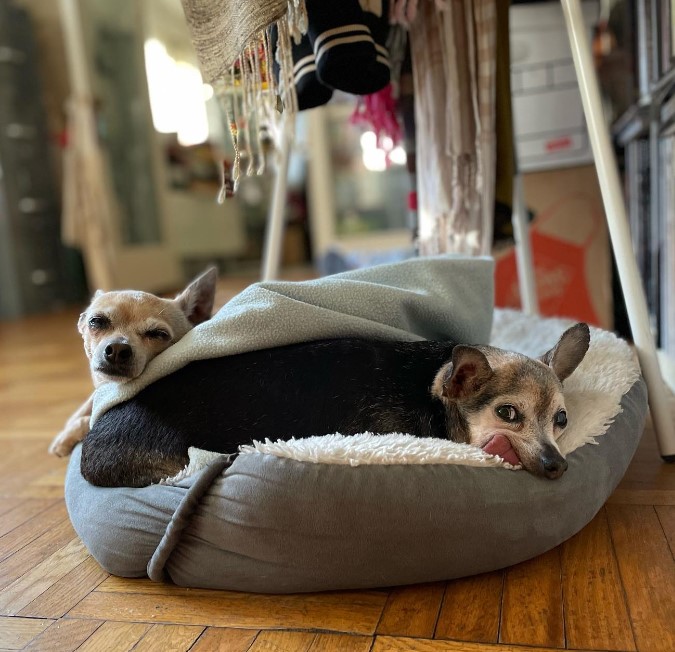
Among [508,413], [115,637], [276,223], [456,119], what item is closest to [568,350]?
[508,413]

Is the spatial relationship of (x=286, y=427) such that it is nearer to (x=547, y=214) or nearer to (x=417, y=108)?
(x=417, y=108)

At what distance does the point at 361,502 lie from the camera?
0.94 metres

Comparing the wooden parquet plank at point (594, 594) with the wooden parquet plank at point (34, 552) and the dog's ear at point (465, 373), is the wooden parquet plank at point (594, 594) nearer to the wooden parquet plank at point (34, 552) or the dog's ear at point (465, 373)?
the dog's ear at point (465, 373)

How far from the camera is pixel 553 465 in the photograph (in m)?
1.00

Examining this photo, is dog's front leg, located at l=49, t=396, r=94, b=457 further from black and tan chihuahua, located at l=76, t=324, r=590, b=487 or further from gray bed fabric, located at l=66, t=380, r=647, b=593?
gray bed fabric, located at l=66, t=380, r=647, b=593

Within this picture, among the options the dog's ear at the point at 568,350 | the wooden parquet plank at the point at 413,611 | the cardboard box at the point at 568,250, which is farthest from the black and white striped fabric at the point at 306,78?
the cardboard box at the point at 568,250

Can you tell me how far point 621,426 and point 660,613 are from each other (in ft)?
1.21

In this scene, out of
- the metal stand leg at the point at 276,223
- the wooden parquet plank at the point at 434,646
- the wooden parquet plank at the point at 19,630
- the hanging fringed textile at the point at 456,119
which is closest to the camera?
the wooden parquet plank at the point at 434,646

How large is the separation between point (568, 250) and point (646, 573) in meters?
1.71

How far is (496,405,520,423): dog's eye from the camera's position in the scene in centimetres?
109

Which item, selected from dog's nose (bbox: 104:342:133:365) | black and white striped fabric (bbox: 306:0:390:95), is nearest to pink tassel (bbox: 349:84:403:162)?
black and white striped fabric (bbox: 306:0:390:95)

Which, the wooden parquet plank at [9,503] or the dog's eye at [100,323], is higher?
the dog's eye at [100,323]

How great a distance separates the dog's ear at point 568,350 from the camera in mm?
1229

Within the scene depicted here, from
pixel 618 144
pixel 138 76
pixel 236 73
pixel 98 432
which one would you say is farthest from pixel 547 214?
pixel 138 76
